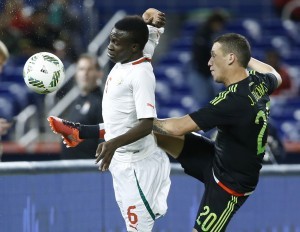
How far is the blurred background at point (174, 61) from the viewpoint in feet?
31.2

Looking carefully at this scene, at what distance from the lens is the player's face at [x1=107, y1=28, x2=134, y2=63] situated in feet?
24.5

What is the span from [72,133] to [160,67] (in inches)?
323

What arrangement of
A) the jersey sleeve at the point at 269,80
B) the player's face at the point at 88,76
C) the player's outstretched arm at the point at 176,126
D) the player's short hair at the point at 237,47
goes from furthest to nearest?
the player's face at the point at 88,76, the jersey sleeve at the point at 269,80, the player's short hair at the point at 237,47, the player's outstretched arm at the point at 176,126

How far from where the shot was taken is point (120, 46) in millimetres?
7492

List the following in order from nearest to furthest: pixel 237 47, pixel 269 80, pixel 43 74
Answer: pixel 237 47 < pixel 43 74 < pixel 269 80

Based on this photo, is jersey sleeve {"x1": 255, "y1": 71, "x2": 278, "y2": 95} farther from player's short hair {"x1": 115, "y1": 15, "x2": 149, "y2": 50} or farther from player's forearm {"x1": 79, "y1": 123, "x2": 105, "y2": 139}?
player's forearm {"x1": 79, "y1": 123, "x2": 105, "y2": 139}

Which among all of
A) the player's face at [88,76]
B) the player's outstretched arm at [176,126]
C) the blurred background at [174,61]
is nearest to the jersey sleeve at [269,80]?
the player's outstretched arm at [176,126]

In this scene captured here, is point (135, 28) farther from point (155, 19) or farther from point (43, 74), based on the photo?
point (43, 74)

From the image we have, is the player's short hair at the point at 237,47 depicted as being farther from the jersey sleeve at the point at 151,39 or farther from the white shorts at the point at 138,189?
the white shorts at the point at 138,189

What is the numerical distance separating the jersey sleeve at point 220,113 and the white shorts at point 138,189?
1.49ft

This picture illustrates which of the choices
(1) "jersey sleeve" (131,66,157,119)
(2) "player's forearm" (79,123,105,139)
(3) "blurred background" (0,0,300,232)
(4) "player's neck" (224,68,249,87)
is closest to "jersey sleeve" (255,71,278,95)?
(4) "player's neck" (224,68,249,87)

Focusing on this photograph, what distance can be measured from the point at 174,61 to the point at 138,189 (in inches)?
334

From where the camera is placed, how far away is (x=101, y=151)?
7.20 meters

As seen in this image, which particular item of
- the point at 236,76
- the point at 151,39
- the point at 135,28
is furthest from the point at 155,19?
the point at 236,76
